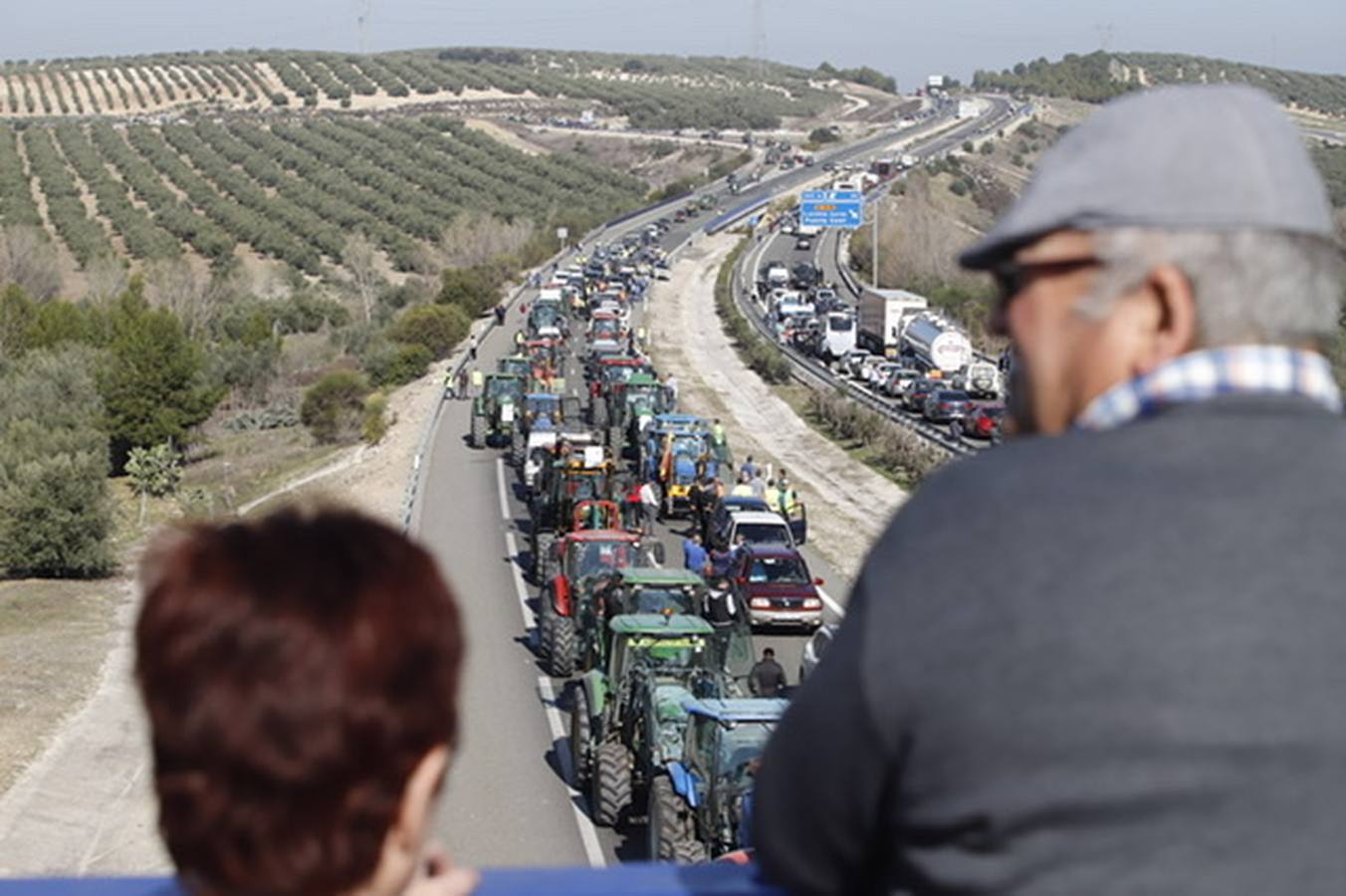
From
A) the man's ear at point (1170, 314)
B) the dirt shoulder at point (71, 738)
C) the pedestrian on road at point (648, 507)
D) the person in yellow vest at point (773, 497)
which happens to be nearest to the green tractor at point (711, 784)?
the dirt shoulder at point (71, 738)

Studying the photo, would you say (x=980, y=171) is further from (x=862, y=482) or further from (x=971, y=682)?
(x=971, y=682)

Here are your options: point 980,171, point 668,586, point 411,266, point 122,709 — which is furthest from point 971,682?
point 980,171

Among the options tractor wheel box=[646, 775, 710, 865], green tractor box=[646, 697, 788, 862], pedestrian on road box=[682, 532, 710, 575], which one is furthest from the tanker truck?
tractor wheel box=[646, 775, 710, 865]

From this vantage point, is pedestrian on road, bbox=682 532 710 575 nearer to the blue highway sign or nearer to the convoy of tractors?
the convoy of tractors

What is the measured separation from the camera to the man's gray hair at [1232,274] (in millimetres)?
2096

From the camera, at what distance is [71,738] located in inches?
829

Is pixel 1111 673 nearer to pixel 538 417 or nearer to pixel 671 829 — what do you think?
pixel 671 829

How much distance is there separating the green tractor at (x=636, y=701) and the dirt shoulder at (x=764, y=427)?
6.86 ft

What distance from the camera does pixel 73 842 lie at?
17188 millimetres

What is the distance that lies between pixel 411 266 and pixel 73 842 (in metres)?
90.9

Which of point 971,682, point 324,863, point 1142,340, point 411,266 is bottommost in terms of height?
point 411,266

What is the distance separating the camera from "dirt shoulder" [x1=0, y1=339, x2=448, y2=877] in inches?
666

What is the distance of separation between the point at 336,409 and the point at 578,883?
170 ft

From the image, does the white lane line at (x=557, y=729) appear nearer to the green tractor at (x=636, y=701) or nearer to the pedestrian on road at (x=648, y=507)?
the green tractor at (x=636, y=701)
